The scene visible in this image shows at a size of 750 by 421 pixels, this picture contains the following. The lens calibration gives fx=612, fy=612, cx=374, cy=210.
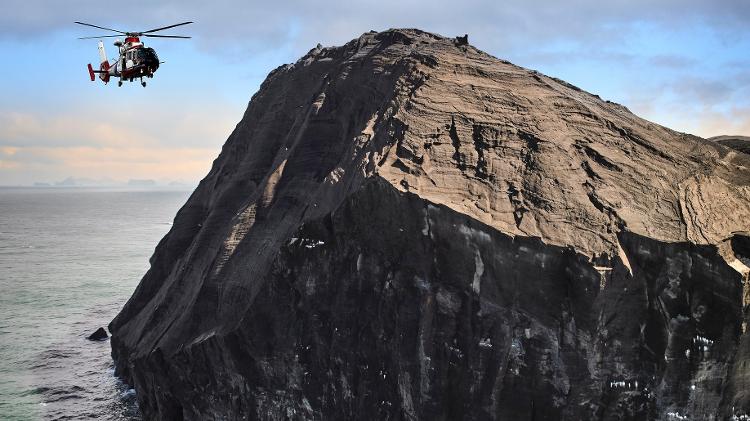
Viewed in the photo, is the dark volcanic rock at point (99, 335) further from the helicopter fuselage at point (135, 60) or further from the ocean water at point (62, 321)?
the helicopter fuselage at point (135, 60)

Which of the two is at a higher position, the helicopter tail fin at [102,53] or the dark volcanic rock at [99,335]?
the helicopter tail fin at [102,53]

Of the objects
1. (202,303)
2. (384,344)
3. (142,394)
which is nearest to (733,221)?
(384,344)

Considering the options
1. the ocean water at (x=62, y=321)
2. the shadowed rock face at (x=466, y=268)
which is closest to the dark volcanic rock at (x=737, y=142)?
the shadowed rock face at (x=466, y=268)

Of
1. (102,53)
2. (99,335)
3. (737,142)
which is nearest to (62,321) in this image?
(99,335)

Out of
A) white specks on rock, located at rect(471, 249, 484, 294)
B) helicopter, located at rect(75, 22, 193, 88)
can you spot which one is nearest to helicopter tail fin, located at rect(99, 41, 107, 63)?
helicopter, located at rect(75, 22, 193, 88)

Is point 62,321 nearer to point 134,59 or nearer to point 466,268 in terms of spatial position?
point 134,59

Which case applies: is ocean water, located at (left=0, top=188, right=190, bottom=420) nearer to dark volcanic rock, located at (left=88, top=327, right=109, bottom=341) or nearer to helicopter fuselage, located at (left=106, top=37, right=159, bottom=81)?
dark volcanic rock, located at (left=88, top=327, right=109, bottom=341)
